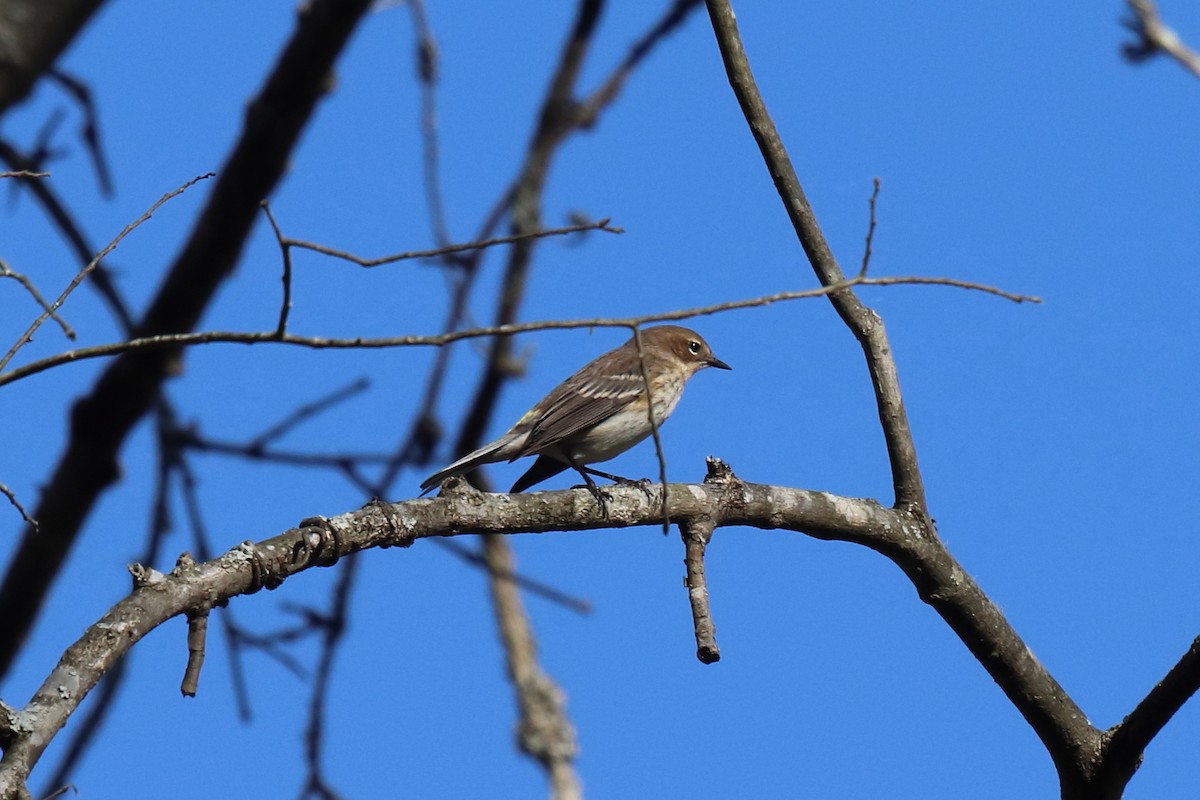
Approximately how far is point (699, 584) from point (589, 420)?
3510 millimetres

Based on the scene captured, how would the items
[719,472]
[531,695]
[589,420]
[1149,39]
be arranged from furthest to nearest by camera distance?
[589,420], [531,695], [719,472], [1149,39]

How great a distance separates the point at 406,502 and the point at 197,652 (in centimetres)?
104

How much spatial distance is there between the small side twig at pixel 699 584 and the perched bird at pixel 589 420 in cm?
230

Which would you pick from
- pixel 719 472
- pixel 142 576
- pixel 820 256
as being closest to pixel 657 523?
pixel 719 472

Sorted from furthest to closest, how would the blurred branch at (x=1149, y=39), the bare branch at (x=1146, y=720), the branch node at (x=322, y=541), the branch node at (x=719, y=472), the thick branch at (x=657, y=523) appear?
1. the branch node at (x=719, y=472)
2. the bare branch at (x=1146, y=720)
3. the branch node at (x=322, y=541)
4. the thick branch at (x=657, y=523)
5. the blurred branch at (x=1149, y=39)

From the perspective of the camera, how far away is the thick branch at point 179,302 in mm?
7031

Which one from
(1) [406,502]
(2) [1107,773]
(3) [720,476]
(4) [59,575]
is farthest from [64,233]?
(2) [1107,773]

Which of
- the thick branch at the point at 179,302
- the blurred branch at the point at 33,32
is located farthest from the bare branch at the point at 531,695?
the blurred branch at the point at 33,32

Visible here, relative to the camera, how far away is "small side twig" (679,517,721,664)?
189 inches

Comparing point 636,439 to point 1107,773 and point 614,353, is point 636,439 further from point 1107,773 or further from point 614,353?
point 1107,773

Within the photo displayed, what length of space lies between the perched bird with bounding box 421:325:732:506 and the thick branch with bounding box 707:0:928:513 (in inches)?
79.5

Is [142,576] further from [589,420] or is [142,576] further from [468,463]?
[589,420]

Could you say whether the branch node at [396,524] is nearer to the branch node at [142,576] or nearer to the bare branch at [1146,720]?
the branch node at [142,576]

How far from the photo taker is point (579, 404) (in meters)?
8.82
